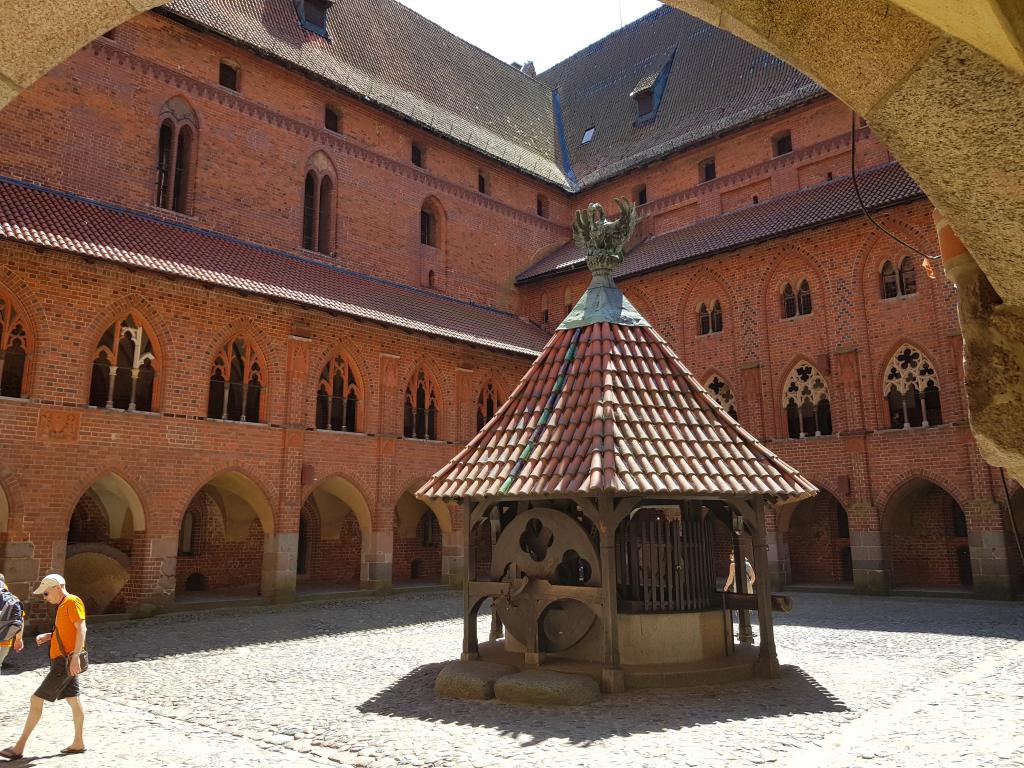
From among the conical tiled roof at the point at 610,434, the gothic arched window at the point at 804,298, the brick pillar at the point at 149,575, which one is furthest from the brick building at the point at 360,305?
the conical tiled roof at the point at 610,434

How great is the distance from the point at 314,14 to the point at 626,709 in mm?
21530

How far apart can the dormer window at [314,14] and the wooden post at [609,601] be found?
19338mm

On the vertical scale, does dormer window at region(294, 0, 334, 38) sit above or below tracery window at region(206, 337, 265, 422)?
above

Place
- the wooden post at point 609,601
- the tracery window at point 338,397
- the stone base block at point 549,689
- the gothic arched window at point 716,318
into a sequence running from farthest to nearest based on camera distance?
the gothic arched window at point 716,318, the tracery window at point 338,397, the wooden post at point 609,601, the stone base block at point 549,689

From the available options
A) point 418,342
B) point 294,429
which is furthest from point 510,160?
point 294,429

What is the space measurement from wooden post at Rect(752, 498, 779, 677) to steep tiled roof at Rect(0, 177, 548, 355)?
37.4ft

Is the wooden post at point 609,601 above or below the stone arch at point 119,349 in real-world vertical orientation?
below

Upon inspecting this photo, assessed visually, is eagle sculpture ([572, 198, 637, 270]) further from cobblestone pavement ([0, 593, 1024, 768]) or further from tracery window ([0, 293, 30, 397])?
tracery window ([0, 293, 30, 397])

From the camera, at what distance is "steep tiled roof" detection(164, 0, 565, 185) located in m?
19.4

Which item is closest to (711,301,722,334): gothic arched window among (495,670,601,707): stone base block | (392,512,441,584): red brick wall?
(392,512,441,584): red brick wall

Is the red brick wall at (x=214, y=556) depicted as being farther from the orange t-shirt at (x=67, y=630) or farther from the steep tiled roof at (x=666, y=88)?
the steep tiled roof at (x=666, y=88)

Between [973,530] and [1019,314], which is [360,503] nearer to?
[973,530]

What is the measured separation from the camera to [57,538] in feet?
41.0

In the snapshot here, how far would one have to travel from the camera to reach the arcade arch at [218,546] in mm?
17297
